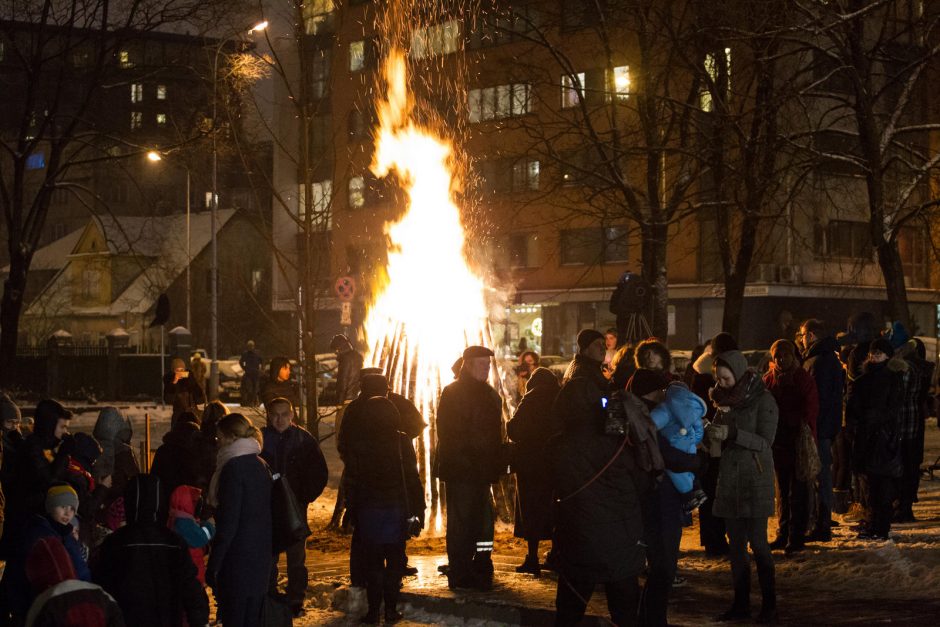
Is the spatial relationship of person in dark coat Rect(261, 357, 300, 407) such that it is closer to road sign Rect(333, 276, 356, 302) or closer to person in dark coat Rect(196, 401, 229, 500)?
person in dark coat Rect(196, 401, 229, 500)

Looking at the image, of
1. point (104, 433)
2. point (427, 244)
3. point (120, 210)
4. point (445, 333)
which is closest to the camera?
point (104, 433)

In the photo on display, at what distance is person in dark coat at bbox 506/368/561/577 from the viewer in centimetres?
1060

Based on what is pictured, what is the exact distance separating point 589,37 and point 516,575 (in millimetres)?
40282

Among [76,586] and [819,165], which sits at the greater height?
[819,165]

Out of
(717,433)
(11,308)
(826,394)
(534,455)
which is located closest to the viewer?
(717,433)

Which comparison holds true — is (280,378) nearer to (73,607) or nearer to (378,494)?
(378,494)

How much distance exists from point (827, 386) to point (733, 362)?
12.0 feet

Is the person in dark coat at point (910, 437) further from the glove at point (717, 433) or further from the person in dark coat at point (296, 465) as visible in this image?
the person in dark coat at point (296, 465)

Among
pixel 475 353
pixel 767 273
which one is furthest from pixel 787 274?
pixel 475 353

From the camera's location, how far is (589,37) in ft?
161

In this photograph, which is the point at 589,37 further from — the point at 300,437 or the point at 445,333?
the point at 300,437

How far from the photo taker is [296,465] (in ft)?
33.2

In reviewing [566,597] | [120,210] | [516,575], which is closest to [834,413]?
[516,575]

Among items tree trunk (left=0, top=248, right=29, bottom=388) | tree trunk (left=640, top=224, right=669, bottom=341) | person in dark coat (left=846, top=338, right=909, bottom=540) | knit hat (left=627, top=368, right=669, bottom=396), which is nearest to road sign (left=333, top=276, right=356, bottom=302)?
tree trunk (left=640, top=224, right=669, bottom=341)
